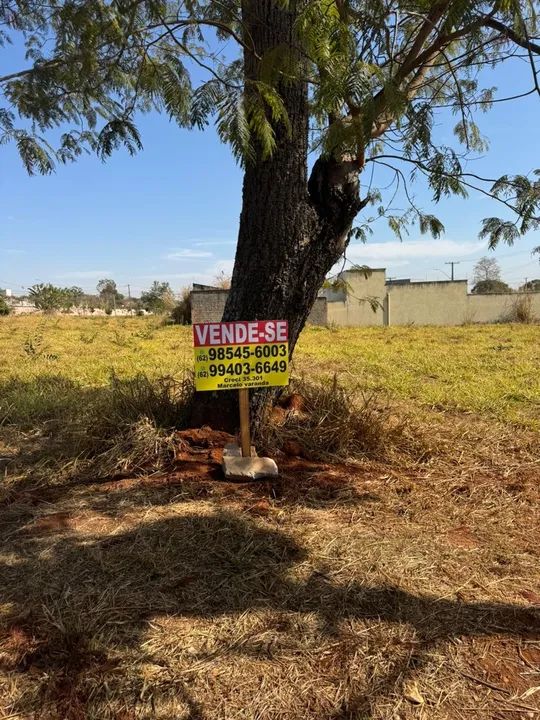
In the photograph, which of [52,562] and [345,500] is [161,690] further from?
[345,500]

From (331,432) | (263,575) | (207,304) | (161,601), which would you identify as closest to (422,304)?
(207,304)

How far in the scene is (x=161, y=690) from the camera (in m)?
1.76

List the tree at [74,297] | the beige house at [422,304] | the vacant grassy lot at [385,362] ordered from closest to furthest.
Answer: the vacant grassy lot at [385,362] < the beige house at [422,304] < the tree at [74,297]

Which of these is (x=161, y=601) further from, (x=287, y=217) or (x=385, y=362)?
(x=385, y=362)

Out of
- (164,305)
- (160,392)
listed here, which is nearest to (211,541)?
(160,392)

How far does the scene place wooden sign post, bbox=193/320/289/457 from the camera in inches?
133

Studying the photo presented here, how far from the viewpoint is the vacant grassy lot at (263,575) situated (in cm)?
177

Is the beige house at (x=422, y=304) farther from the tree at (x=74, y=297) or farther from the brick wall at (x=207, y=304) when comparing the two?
the tree at (x=74, y=297)

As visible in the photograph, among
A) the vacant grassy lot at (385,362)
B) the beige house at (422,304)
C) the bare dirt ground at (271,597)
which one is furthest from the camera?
the beige house at (422,304)

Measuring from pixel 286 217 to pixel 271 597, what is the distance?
2.45 metres

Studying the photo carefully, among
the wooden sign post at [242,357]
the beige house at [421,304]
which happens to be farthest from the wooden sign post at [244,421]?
the beige house at [421,304]

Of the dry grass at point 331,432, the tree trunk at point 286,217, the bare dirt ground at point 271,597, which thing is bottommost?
the bare dirt ground at point 271,597

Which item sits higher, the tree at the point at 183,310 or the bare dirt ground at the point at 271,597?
the tree at the point at 183,310

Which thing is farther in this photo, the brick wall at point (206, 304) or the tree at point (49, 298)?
the tree at point (49, 298)
